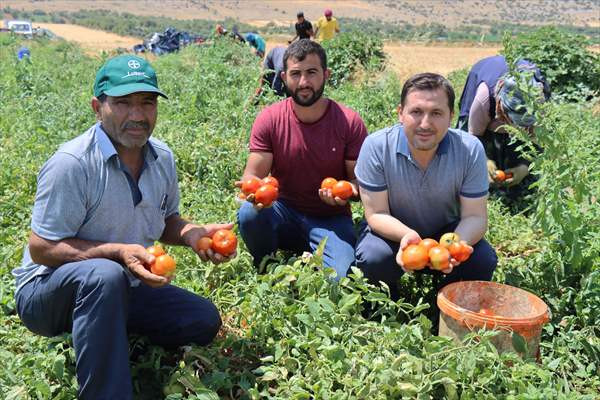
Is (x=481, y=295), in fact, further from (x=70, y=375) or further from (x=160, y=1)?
(x=160, y=1)

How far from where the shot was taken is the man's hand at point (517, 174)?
5.29 meters

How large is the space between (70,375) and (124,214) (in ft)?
2.46

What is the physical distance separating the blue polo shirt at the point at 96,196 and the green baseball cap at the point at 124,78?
0.19 metres

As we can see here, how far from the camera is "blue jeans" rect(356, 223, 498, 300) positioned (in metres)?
3.52

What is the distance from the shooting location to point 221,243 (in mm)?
3070

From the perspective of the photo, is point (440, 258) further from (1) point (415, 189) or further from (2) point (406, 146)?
(2) point (406, 146)

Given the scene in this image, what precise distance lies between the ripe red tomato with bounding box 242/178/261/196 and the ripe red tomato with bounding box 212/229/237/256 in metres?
0.81

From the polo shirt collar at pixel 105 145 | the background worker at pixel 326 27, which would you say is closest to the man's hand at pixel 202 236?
the polo shirt collar at pixel 105 145

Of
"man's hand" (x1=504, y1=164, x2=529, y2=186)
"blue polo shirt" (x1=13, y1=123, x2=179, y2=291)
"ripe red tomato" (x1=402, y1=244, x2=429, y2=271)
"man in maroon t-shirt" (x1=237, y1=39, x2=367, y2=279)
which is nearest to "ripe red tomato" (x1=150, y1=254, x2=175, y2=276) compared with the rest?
"blue polo shirt" (x1=13, y1=123, x2=179, y2=291)

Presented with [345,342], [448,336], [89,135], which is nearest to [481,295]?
[448,336]

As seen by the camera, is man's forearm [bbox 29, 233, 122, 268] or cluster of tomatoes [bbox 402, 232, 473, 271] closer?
man's forearm [bbox 29, 233, 122, 268]

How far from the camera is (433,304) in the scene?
3.87 metres

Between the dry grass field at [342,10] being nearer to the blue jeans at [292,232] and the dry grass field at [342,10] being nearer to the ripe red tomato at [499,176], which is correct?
the ripe red tomato at [499,176]

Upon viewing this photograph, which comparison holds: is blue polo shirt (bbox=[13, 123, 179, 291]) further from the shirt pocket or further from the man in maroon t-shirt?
the man in maroon t-shirt
